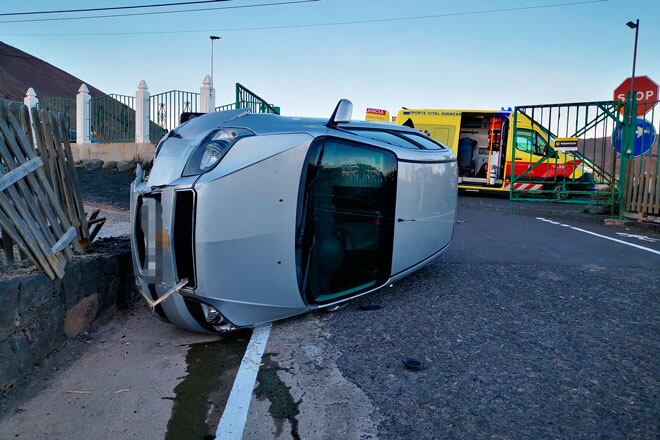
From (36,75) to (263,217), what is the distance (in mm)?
68461

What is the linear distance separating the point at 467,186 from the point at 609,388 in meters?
15.6

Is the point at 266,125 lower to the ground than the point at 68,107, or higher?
lower

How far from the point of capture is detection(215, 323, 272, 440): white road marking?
264cm

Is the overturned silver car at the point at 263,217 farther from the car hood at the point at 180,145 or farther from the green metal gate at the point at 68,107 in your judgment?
the green metal gate at the point at 68,107

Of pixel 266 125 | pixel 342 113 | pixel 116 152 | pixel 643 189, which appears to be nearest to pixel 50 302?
pixel 266 125

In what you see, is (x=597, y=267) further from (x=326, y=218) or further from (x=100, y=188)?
(x=100, y=188)

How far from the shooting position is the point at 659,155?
10492mm

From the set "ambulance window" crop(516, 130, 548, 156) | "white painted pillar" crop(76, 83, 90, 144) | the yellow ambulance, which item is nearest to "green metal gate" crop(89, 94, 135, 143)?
"white painted pillar" crop(76, 83, 90, 144)

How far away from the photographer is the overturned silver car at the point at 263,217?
11.4ft

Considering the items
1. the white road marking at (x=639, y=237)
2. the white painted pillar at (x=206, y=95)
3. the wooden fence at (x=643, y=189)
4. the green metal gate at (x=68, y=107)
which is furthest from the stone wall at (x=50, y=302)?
the green metal gate at (x=68, y=107)

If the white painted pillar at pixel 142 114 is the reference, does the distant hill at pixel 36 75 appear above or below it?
above

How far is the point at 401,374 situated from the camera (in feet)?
10.7

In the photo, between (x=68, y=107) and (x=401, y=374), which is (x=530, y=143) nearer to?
(x=401, y=374)

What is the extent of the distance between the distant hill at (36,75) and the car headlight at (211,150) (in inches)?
2195
